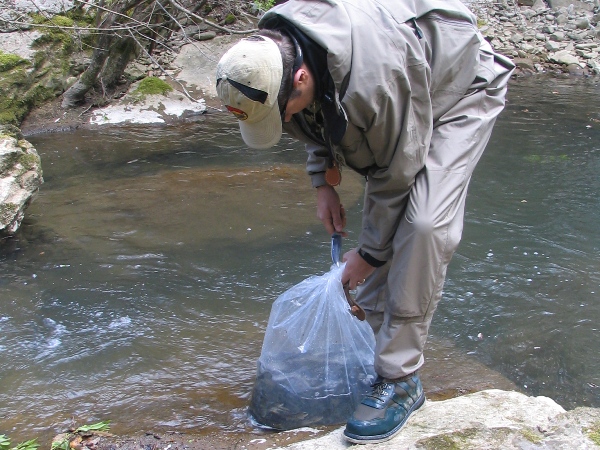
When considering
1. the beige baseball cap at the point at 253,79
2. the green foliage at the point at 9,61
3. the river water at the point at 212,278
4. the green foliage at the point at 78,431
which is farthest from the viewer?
the green foliage at the point at 9,61

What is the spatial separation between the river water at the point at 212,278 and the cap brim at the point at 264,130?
1108mm

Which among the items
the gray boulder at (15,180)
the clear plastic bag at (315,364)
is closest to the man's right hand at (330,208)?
the clear plastic bag at (315,364)

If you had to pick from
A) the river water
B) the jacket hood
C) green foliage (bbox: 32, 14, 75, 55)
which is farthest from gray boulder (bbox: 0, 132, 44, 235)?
green foliage (bbox: 32, 14, 75, 55)

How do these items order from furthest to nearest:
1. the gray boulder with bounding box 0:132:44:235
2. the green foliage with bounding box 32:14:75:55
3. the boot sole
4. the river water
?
the green foliage with bounding box 32:14:75:55 < the gray boulder with bounding box 0:132:44:235 < the river water < the boot sole

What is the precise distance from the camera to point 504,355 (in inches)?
108

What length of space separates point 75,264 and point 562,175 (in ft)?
11.8

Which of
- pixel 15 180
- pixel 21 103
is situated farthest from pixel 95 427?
pixel 21 103

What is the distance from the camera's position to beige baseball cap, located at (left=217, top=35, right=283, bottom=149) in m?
1.53

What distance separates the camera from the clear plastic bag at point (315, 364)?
2.23 m

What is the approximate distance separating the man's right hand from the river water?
79 centimetres

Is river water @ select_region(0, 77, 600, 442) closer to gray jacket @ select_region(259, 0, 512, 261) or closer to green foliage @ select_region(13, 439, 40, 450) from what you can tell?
green foliage @ select_region(13, 439, 40, 450)

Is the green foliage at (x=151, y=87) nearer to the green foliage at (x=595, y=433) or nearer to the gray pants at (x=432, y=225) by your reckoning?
the gray pants at (x=432, y=225)

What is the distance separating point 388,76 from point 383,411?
1.00 m

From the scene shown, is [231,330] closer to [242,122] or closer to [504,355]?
[504,355]
